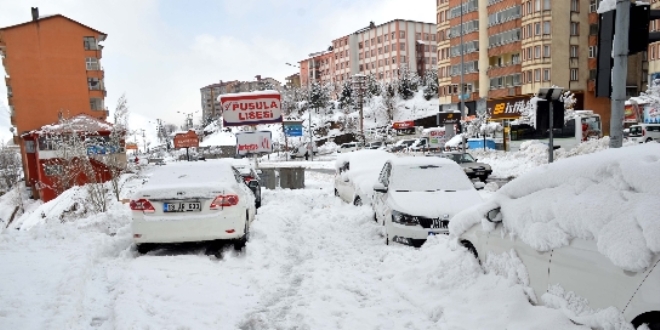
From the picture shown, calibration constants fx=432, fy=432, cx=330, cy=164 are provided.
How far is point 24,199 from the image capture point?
4462 cm

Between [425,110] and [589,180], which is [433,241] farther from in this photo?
[425,110]

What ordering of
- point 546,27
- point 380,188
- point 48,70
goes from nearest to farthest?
point 380,188
point 546,27
point 48,70

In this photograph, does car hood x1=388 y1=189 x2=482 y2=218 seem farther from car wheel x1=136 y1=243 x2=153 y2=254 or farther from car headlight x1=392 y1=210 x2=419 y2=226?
car wheel x1=136 y1=243 x2=153 y2=254

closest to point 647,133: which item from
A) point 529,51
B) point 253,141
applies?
point 529,51

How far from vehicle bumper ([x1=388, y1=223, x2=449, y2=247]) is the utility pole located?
9.02 feet

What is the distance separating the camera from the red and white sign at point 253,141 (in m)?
19.2

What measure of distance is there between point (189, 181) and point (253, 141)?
1262 centimetres

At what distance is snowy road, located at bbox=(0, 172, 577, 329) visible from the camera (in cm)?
411

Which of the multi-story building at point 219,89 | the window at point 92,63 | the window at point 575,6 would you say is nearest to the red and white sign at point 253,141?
the window at point 575,6

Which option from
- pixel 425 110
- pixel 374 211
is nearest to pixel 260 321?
pixel 374 211

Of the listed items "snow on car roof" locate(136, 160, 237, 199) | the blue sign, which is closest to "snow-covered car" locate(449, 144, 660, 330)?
"snow on car roof" locate(136, 160, 237, 199)

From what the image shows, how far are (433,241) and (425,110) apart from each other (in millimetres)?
72133

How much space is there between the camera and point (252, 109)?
18.6 m

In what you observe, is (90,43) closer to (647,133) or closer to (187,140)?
(187,140)
